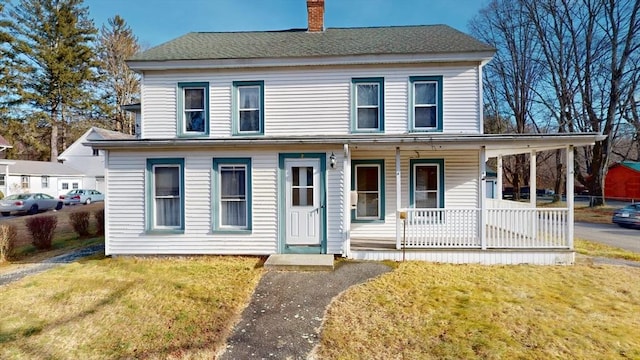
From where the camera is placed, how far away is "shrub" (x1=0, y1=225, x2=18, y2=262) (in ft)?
28.0

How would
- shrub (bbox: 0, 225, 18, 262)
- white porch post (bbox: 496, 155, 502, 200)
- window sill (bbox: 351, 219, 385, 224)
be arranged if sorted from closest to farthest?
shrub (bbox: 0, 225, 18, 262), window sill (bbox: 351, 219, 385, 224), white porch post (bbox: 496, 155, 502, 200)

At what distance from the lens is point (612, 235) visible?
12.8 metres

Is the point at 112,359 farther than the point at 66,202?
No

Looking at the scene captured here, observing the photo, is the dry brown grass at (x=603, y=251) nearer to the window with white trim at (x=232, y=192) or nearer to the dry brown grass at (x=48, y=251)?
the window with white trim at (x=232, y=192)

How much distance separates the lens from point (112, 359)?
3.95m

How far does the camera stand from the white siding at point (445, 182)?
9.24 meters

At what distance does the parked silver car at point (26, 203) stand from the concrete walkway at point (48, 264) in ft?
48.5

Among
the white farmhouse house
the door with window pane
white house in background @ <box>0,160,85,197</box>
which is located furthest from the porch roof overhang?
white house in background @ <box>0,160,85,197</box>

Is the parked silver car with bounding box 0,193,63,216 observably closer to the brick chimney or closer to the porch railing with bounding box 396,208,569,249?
the brick chimney

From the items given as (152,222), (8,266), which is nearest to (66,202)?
(8,266)

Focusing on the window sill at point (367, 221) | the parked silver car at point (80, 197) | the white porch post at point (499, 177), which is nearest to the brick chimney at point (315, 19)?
the window sill at point (367, 221)

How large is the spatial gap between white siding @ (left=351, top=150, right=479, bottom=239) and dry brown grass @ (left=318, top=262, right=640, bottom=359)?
2.34 meters

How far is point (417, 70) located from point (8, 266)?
13.0 meters

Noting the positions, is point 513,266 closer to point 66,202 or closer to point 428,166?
point 428,166
